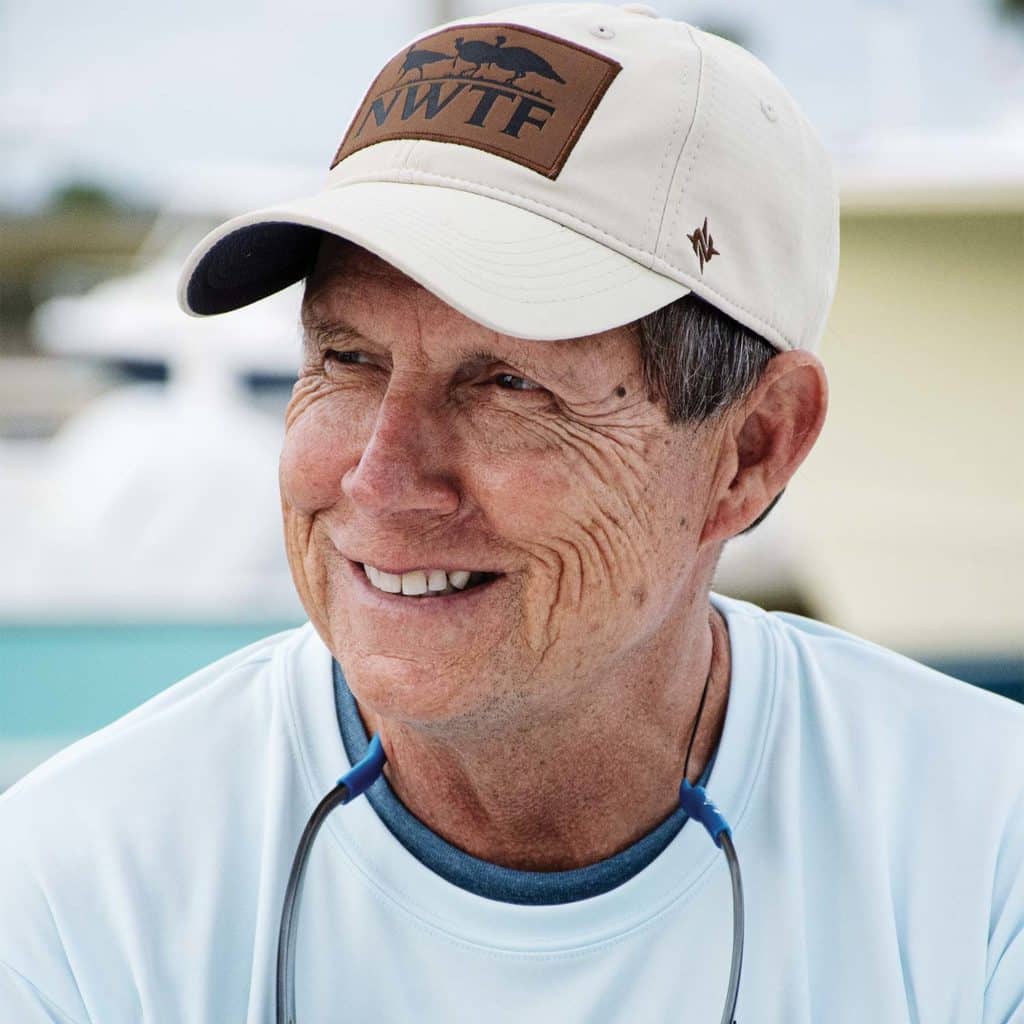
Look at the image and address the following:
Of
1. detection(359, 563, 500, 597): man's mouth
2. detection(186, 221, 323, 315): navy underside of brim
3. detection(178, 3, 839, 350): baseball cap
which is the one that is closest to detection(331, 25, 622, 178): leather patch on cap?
detection(178, 3, 839, 350): baseball cap

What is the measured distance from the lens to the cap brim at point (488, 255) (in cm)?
151

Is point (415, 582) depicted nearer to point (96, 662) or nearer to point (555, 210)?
point (555, 210)

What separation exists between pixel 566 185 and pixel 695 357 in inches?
10.1

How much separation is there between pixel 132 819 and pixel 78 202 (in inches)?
753

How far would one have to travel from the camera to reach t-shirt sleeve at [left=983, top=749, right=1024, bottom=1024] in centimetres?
175

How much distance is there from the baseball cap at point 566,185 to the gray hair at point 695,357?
29mm

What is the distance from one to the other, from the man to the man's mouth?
0.01 m

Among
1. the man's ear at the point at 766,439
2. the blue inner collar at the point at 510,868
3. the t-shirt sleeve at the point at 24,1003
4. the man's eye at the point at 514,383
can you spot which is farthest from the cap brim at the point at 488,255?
the t-shirt sleeve at the point at 24,1003

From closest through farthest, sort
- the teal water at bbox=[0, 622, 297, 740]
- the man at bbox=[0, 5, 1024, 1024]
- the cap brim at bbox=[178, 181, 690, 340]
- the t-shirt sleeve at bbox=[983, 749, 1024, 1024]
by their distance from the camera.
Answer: the cap brim at bbox=[178, 181, 690, 340]
the man at bbox=[0, 5, 1024, 1024]
the t-shirt sleeve at bbox=[983, 749, 1024, 1024]
the teal water at bbox=[0, 622, 297, 740]

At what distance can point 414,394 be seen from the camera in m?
1.62

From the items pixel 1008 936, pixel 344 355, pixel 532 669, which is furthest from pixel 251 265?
pixel 1008 936

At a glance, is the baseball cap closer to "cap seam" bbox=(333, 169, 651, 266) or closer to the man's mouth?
"cap seam" bbox=(333, 169, 651, 266)

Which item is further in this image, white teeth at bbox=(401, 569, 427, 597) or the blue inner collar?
the blue inner collar

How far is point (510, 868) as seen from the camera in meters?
1.83
